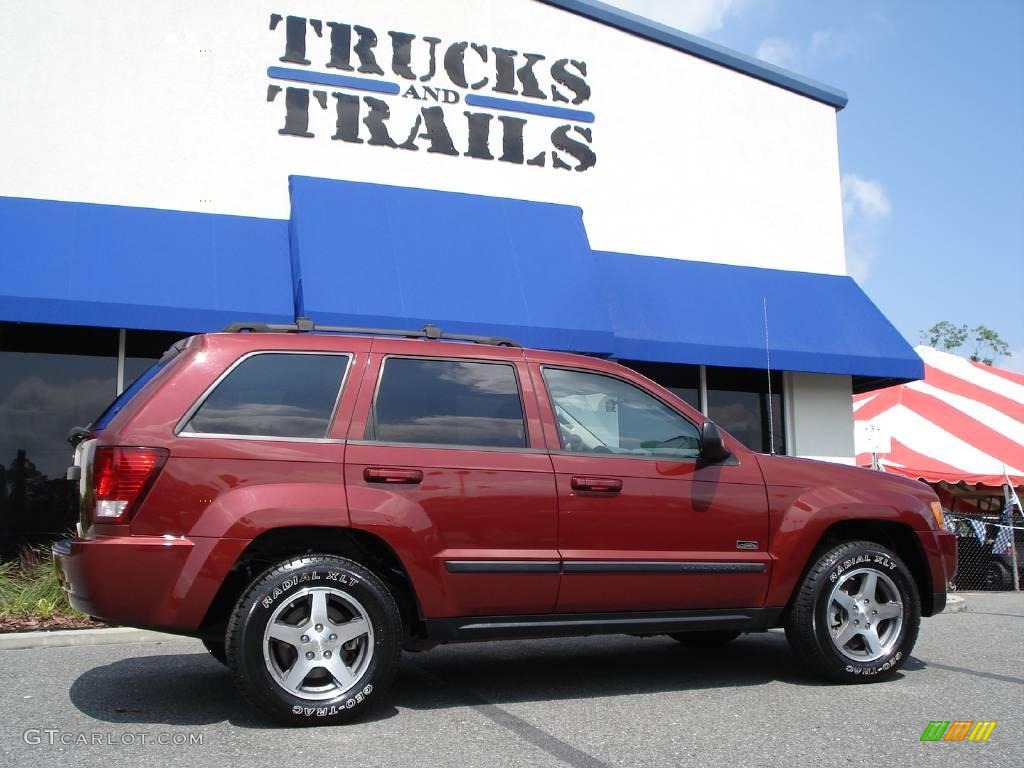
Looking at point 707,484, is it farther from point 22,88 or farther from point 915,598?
point 22,88

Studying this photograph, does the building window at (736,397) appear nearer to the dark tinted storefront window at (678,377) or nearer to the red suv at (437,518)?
the dark tinted storefront window at (678,377)

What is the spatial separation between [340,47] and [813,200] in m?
7.11

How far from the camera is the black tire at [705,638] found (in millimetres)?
6871

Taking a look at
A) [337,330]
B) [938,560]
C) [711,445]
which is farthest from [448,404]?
[938,560]

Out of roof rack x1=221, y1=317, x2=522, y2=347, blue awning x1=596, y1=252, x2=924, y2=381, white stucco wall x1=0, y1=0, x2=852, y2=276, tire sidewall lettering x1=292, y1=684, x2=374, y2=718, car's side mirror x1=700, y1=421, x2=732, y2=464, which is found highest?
white stucco wall x1=0, y1=0, x2=852, y2=276

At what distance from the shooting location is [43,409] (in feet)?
33.1

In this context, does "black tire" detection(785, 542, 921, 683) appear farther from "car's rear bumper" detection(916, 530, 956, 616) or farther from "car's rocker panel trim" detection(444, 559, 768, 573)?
"car's rocker panel trim" detection(444, 559, 768, 573)

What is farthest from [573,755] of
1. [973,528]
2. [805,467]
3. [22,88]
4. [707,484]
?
[973,528]

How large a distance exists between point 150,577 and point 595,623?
228cm

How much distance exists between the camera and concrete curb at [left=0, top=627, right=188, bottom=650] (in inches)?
286

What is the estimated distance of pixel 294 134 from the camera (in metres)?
11.5

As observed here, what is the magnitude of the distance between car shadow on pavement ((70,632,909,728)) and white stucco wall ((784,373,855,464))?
6.16 m

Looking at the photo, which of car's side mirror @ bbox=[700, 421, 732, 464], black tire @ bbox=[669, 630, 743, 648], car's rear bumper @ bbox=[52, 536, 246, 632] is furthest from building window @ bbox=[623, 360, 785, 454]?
car's rear bumper @ bbox=[52, 536, 246, 632]

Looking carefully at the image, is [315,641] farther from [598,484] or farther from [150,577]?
[598,484]
